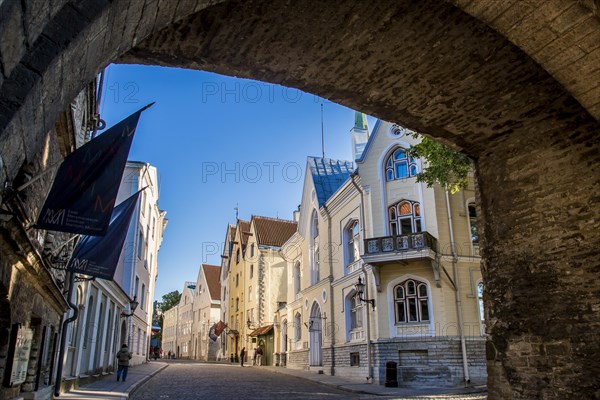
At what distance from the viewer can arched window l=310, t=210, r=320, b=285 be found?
2427 cm

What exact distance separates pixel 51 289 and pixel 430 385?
492 inches

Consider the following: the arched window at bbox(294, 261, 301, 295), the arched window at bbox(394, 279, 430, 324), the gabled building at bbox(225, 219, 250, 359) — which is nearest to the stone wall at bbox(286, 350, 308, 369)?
the arched window at bbox(294, 261, 301, 295)

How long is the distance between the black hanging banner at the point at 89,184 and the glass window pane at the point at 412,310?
45.4 feet

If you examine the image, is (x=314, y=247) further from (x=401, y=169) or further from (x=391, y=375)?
(x=391, y=375)

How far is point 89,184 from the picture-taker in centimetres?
443

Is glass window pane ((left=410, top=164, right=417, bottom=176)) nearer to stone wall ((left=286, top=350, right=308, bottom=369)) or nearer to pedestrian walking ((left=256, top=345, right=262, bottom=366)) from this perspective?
stone wall ((left=286, top=350, right=308, bottom=369))

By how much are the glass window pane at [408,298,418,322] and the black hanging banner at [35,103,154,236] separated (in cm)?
1383

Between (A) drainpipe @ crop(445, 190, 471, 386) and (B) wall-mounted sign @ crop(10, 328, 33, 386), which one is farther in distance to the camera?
(A) drainpipe @ crop(445, 190, 471, 386)

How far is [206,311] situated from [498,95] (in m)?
52.5

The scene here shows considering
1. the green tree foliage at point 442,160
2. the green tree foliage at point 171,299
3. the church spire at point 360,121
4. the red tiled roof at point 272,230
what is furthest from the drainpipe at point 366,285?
the green tree foliage at point 171,299

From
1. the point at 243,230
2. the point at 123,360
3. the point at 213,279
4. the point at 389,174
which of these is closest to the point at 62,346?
the point at 123,360

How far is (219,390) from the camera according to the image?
13125 millimetres

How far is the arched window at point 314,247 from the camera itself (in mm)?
24266

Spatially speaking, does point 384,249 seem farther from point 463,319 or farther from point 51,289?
point 51,289
